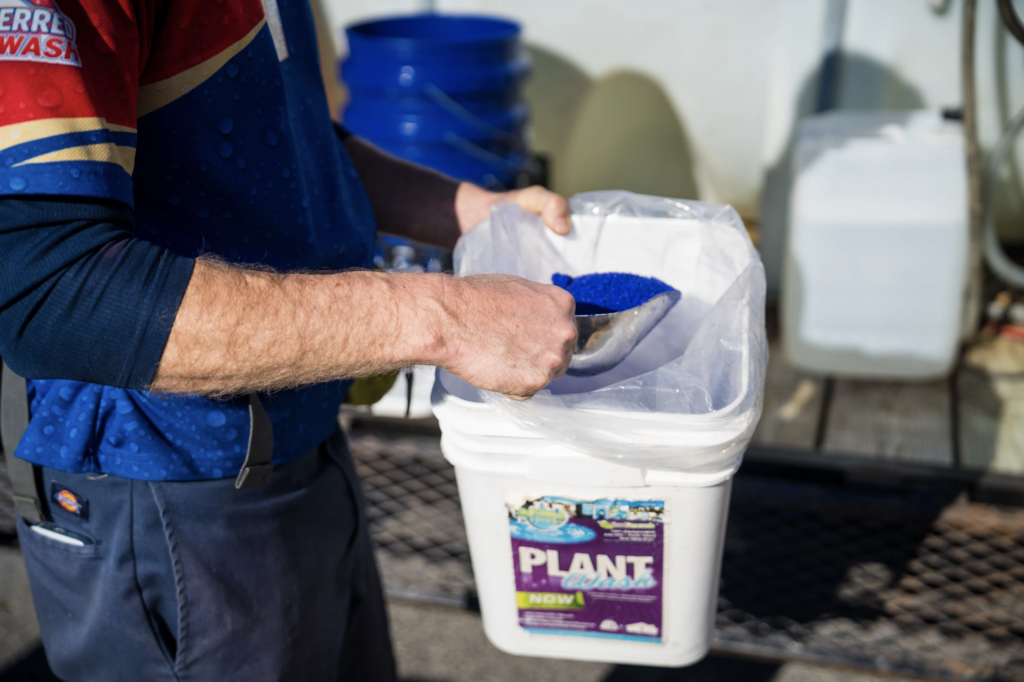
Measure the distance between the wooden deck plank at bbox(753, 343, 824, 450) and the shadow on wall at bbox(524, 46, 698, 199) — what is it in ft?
2.45

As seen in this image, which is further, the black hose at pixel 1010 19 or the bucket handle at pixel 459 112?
the bucket handle at pixel 459 112

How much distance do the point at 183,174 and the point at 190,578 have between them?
0.40m

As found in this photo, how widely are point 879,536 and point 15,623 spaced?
179cm

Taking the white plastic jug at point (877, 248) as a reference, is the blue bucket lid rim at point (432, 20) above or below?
above

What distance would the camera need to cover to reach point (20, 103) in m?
0.56

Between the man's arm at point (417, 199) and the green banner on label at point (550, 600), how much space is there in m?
0.45

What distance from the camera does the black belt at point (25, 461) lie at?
84 cm

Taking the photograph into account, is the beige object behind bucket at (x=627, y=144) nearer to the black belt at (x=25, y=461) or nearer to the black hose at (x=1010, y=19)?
the black hose at (x=1010, y=19)

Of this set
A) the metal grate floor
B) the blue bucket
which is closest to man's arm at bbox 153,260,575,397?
the metal grate floor

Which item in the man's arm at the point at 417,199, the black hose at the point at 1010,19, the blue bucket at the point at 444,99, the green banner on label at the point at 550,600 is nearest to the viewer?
the green banner on label at the point at 550,600

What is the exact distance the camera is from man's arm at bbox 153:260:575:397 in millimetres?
643

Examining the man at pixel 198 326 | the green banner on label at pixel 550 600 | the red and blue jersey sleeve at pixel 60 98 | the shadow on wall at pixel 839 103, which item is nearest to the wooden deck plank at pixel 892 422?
the shadow on wall at pixel 839 103

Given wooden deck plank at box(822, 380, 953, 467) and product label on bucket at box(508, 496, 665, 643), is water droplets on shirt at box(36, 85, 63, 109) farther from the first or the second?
wooden deck plank at box(822, 380, 953, 467)

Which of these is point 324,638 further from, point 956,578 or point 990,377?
point 990,377
